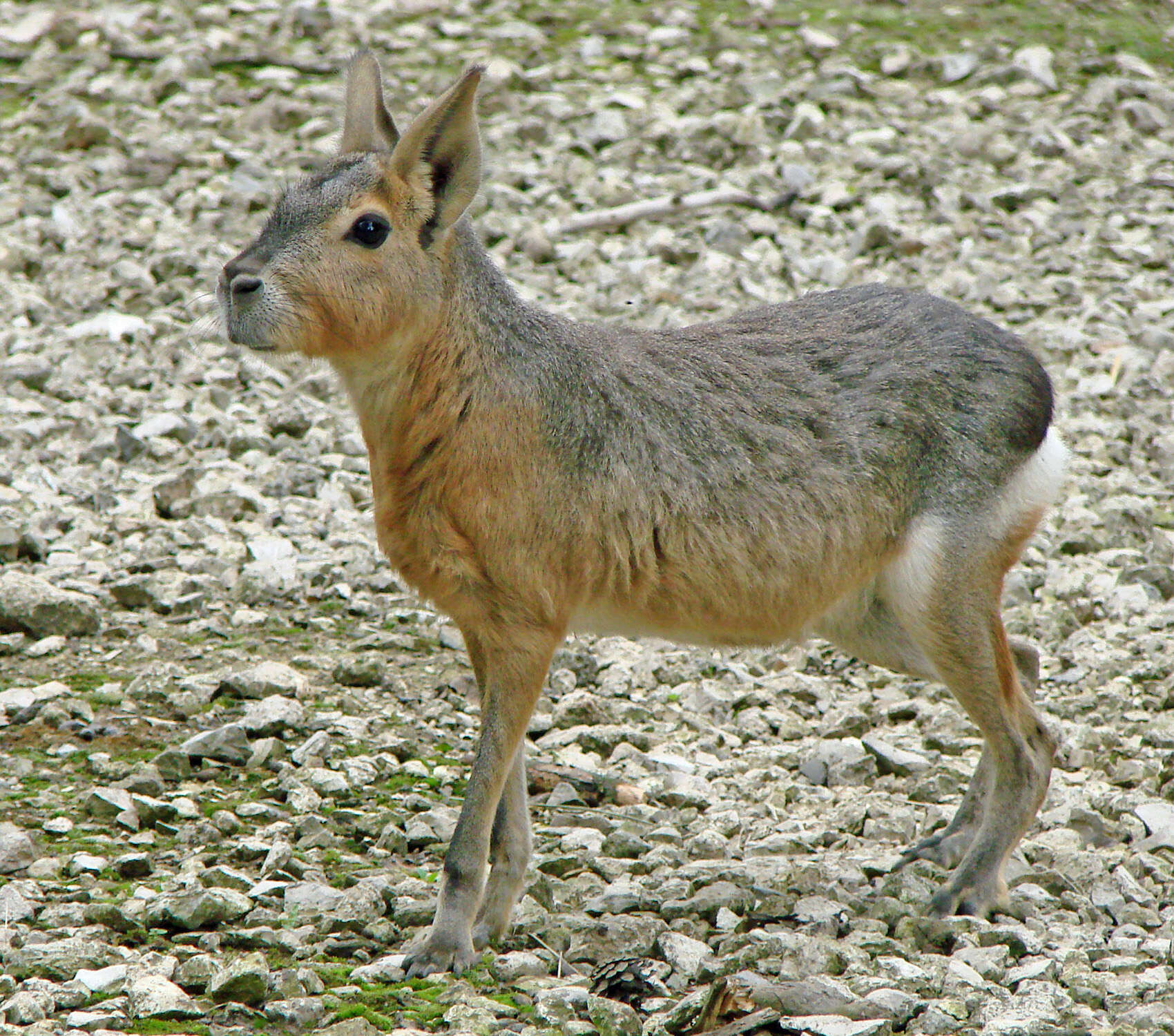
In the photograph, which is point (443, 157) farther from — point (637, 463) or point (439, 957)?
point (439, 957)

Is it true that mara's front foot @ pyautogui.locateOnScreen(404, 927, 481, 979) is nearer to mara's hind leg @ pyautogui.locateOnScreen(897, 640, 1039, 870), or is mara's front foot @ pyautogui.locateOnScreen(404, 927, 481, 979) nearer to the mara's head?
mara's hind leg @ pyautogui.locateOnScreen(897, 640, 1039, 870)

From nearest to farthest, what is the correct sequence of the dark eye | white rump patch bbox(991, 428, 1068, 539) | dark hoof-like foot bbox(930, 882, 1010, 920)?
the dark eye < dark hoof-like foot bbox(930, 882, 1010, 920) < white rump patch bbox(991, 428, 1068, 539)

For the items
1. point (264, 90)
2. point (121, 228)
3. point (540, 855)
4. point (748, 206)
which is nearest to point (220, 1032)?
point (540, 855)

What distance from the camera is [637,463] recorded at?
4578mm

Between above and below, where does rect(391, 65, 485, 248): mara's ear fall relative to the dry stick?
above

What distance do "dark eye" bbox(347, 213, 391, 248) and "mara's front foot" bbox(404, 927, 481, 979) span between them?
190 centimetres

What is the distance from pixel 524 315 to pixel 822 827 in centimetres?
197

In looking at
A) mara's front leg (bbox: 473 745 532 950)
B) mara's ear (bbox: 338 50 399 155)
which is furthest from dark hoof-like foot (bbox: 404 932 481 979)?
mara's ear (bbox: 338 50 399 155)

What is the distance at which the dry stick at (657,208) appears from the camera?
9.11m

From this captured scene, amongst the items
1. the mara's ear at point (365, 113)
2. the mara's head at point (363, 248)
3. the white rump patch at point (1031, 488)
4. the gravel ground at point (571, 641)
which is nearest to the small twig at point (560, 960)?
the gravel ground at point (571, 641)

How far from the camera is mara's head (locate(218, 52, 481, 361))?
162 inches

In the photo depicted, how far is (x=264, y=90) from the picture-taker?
10227 millimetres

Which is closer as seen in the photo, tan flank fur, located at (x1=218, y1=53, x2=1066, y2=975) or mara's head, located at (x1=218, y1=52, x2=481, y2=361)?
mara's head, located at (x1=218, y1=52, x2=481, y2=361)

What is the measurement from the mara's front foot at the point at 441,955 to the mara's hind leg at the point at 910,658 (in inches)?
59.8
